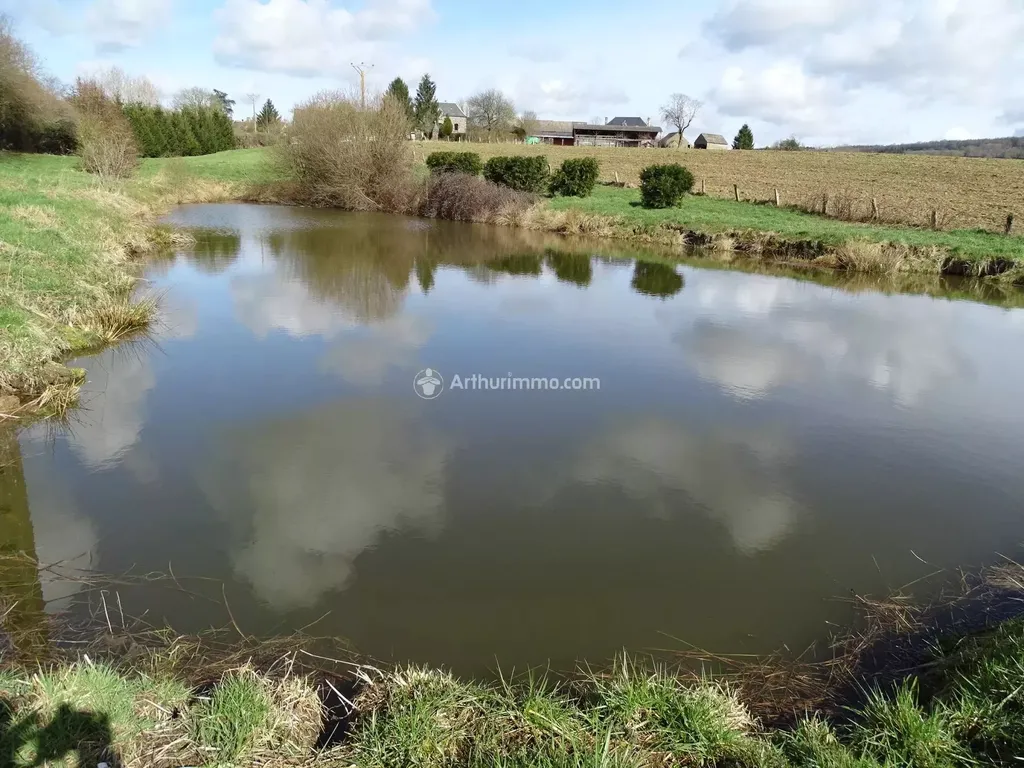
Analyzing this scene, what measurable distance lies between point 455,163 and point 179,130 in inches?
881

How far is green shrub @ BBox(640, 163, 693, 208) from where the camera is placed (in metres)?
21.0

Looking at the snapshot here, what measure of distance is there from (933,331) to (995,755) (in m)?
8.95

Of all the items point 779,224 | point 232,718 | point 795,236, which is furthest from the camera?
point 779,224

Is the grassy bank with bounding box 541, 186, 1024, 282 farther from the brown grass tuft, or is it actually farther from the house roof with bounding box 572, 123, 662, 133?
the house roof with bounding box 572, 123, 662, 133

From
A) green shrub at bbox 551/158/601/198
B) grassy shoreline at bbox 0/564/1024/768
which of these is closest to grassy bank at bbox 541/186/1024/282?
green shrub at bbox 551/158/601/198

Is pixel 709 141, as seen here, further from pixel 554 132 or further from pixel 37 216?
pixel 37 216

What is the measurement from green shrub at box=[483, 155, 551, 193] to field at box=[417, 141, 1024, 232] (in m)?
6.25

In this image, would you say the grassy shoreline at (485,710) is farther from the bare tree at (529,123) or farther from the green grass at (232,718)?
the bare tree at (529,123)

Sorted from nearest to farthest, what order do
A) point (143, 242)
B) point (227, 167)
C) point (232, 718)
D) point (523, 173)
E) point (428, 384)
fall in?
point (232, 718) → point (428, 384) → point (143, 242) → point (523, 173) → point (227, 167)

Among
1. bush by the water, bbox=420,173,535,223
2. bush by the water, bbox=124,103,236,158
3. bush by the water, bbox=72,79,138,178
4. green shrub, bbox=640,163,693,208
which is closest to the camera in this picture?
green shrub, bbox=640,163,693,208

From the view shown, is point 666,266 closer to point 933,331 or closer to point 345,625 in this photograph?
point 933,331

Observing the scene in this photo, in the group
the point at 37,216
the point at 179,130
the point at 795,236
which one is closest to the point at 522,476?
the point at 37,216

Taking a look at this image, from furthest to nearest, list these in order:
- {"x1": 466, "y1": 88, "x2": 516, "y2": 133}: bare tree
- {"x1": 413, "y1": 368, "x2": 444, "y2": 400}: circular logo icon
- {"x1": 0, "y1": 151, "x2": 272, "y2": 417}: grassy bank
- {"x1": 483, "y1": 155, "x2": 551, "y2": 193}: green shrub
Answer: {"x1": 466, "y1": 88, "x2": 516, "y2": 133}: bare tree, {"x1": 483, "y1": 155, "x2": 551, "y2": 193}: green shrub, {"x1": 413, "y1": 368, "x2": 444, "y2": 400}: circular logo icon, {"x1": 0, "y1": 151, "x2": 272, "y2": 417}: grassy bank

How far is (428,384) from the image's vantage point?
6.93 m
